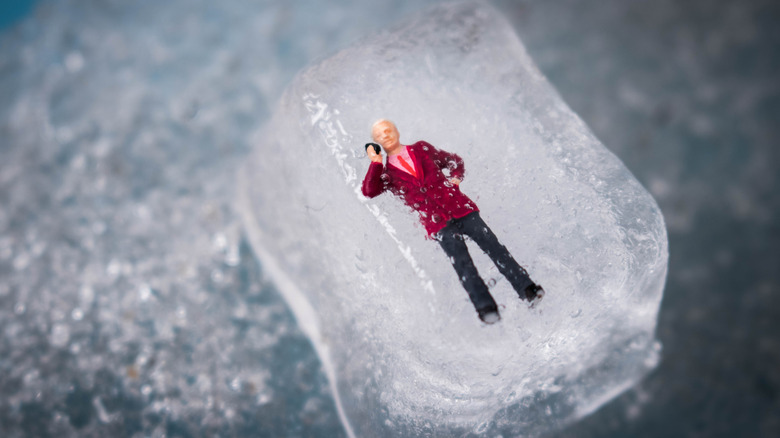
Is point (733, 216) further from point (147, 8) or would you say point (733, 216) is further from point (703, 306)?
point (147, 8)

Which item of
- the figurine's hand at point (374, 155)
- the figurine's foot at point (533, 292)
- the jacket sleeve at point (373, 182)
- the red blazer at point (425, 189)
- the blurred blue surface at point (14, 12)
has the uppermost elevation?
the blurred blue surface at point (14, 12)

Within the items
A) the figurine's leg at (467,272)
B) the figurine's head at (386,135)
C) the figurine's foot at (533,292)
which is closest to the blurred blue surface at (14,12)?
the figurine's head at (386,135)

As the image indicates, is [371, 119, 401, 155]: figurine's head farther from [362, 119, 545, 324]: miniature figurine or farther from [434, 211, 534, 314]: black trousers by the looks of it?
[434, 211, 534, 314]: black trousers

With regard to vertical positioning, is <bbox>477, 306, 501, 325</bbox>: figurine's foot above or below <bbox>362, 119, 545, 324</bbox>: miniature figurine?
below

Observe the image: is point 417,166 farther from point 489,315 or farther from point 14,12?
point 14,12

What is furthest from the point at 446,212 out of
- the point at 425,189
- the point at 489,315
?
the point at 489,315

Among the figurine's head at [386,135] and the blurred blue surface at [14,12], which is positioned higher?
the blurred blue surface at [14,12]

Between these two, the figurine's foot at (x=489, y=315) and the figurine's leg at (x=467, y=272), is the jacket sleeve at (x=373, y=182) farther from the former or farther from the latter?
the figurine's foot at (x=489, y=315)

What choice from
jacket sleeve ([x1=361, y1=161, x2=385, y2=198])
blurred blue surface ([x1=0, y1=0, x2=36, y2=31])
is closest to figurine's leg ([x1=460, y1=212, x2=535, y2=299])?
jacket sleeve ([x1=361, y1=161, x2=385, y2=198])
